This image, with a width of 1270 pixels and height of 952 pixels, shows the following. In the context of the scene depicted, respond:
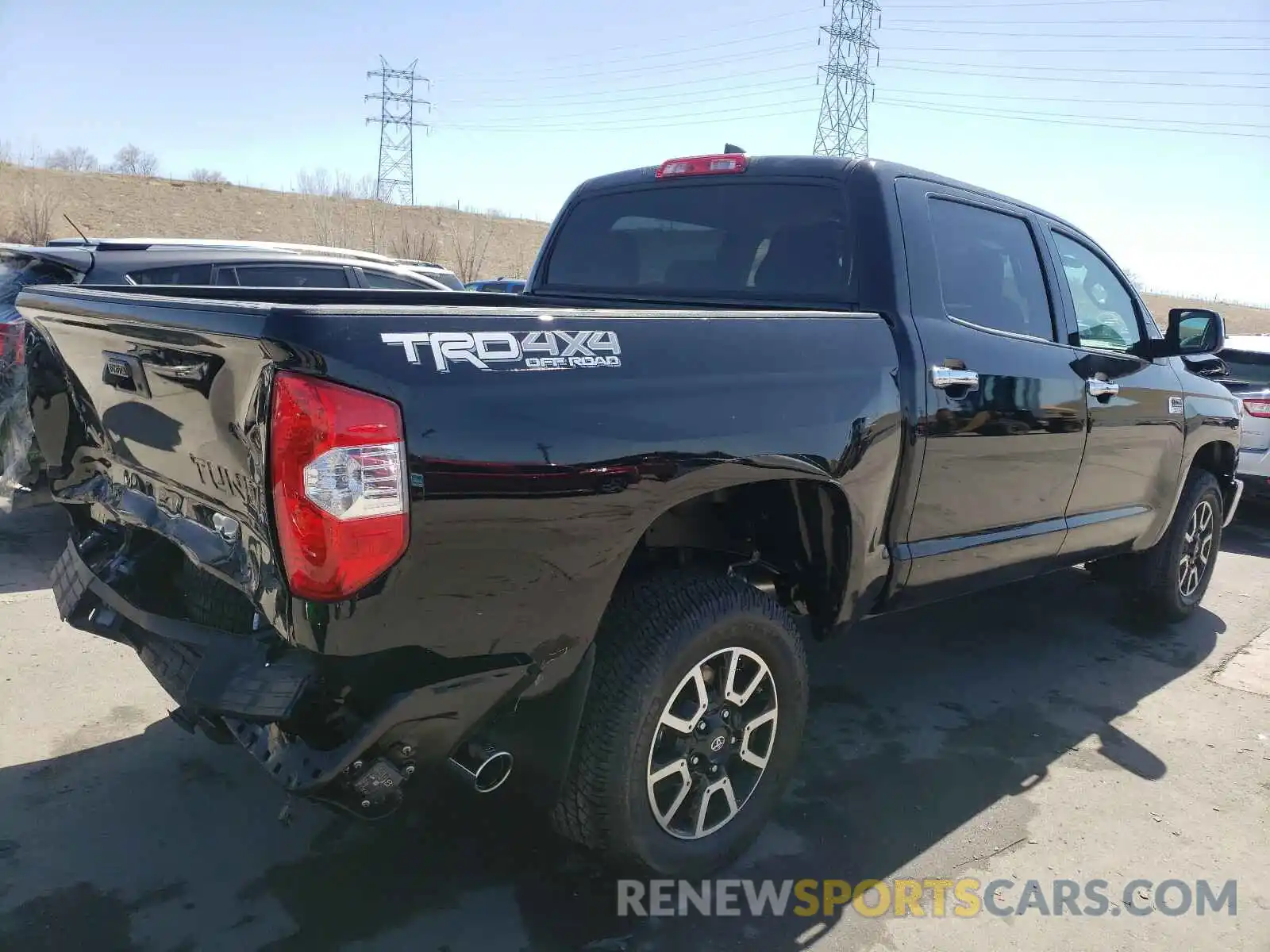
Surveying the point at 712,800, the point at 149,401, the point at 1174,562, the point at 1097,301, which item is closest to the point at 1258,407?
the point at 1174,562

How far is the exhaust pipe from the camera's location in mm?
2186

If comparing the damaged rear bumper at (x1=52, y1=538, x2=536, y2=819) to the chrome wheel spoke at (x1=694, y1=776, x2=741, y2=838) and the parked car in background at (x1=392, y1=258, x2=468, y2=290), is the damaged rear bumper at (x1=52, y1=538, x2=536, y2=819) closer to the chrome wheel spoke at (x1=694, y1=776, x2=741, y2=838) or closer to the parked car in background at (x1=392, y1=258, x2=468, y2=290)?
the chrome wheel spoke at (x1=694, y1=776, x2=741, y2=838)

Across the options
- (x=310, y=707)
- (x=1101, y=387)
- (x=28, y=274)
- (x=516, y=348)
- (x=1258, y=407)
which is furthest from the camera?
(x=1258, y=407)

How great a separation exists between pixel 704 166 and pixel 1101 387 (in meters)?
1.90

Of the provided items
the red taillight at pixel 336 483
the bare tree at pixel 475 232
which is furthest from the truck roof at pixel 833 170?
the bare tree at pixel 475 232

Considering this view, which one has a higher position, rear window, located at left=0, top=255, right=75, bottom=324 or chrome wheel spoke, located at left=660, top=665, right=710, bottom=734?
rear window, located at left=0, top=255, right=75, bottom=324

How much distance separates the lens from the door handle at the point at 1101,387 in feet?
13.2

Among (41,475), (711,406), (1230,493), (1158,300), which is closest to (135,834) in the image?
(711,406)

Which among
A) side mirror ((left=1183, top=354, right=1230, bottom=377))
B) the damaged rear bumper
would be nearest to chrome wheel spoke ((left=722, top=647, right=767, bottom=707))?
the damaged rear bumper

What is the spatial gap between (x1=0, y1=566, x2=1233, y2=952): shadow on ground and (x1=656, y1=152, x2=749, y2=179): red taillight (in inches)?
87.7

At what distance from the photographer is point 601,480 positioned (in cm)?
223

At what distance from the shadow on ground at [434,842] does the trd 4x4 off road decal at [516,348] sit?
4.85ft

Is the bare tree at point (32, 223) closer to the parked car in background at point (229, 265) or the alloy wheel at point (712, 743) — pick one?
the parked car in background at point (229, 265)

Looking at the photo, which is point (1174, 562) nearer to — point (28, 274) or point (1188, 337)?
point (1188, 337)
